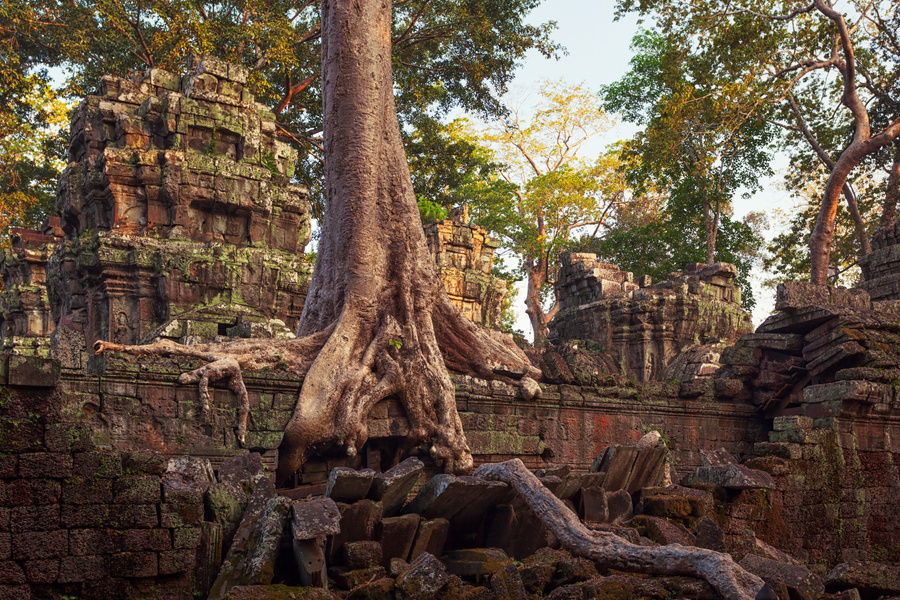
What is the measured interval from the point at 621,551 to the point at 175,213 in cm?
958

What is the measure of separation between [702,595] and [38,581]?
138 inches

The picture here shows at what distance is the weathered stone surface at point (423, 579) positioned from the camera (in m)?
4.31

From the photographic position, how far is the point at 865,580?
5.16 metres

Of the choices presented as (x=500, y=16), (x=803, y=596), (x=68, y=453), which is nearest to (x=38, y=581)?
(x=68, y=453)

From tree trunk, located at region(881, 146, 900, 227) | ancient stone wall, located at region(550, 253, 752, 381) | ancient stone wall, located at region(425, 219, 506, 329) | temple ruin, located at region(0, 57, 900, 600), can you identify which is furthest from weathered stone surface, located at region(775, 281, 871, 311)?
tree trunk, located at region(881, 146, 900, 227)

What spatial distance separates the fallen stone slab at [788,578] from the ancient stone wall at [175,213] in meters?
7.96

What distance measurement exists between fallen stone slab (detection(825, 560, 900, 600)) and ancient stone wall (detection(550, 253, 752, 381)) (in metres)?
9.97

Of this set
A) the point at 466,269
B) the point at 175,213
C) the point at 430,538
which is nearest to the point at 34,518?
the point at 430,538

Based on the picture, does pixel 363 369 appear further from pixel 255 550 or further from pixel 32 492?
pixel 32 492

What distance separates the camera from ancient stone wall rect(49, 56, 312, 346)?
12.1 metres

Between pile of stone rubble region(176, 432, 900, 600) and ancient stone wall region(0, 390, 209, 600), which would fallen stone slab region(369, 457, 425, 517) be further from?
ancient stone wall region(0, 390, 209, 600)

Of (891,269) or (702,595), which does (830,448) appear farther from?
(891,269)

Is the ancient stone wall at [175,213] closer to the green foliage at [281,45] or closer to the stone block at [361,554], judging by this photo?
the green foliage at [281,45]

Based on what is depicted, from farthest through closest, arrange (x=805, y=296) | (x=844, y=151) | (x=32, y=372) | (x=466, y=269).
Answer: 1. (x=466, y=269)
2. (x=844, y=151)
3. (x=805, y=296)
4. (x=32, y=372)
